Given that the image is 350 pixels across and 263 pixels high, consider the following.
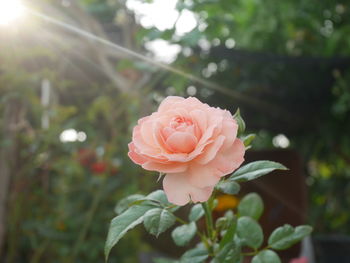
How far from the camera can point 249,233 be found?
2.24 ft

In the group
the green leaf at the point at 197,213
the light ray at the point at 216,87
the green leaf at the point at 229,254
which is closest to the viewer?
the green leaf at the point at 229,254

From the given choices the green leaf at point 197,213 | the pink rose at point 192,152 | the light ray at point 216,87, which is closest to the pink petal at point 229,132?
the pink rose at point 192,152

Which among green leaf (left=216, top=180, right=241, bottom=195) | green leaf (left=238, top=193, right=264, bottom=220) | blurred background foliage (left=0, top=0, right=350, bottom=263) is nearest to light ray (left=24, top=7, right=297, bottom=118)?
blurred background foliage (left=0, top=0, right=350, bottom=263)

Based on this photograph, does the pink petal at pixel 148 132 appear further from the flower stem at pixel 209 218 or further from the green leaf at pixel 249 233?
the green leaf at pixel 249 233

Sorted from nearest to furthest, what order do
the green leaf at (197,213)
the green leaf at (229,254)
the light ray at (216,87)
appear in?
the green leaf at (229,254) < the green leaf at (197,213) < the light ray at (216,87)

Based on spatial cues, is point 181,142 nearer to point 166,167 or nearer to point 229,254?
point 166,167

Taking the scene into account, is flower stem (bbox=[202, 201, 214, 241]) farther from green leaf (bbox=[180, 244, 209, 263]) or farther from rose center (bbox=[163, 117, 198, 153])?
rose center (bbox=[163, 117, 198, 153])

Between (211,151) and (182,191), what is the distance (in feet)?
0.19

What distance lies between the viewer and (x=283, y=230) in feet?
2.18

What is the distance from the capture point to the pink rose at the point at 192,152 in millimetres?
501

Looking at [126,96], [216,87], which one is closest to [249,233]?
[126,96]

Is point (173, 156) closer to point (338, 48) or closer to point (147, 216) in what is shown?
point (147, 216)

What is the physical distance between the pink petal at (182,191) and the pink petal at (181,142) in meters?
0.03

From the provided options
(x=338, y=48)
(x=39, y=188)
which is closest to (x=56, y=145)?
(x=39, y=188)
